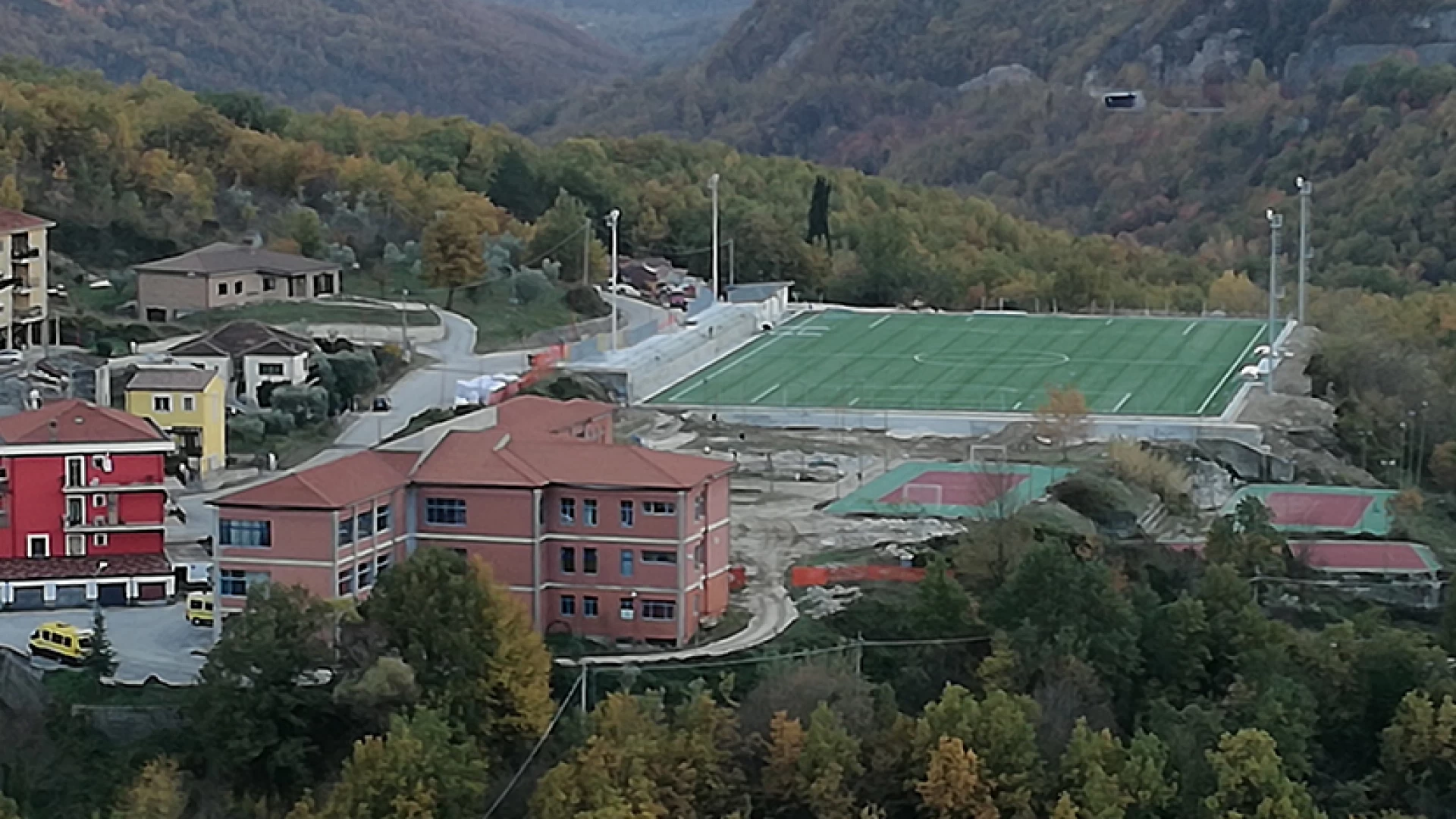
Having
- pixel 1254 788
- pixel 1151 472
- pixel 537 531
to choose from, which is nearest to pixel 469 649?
pixel 537 531

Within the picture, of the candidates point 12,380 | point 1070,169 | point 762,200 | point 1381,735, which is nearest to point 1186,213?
point 1070,169

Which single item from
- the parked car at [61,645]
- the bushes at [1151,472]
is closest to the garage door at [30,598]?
the parked car at [61,645]

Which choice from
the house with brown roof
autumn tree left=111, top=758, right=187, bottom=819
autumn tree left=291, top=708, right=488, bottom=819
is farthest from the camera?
the house with brown roof

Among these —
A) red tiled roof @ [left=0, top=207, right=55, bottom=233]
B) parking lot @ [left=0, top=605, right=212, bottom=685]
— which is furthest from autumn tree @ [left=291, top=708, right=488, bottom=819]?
red tiled roof @ [left=0, top=207, right=55, bottom=233]

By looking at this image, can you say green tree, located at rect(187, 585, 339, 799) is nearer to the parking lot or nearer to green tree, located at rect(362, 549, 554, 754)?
green tree, located at rect(362, 549, 554, 754)

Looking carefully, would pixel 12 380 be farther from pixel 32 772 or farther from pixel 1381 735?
pixel 1381 735

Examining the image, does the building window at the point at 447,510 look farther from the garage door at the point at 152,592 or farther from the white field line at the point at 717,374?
the white field line at the point at 717,374

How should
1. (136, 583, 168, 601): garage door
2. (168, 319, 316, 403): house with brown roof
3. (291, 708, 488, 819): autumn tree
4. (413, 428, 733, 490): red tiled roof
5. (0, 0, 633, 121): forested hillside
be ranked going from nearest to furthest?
(291, 708, 488, 819): autumn tree
(413, 428, 733, 490): red tiled roof
(136, 583, 168, 601): garage door
(168, 319, 316, 403): house with brown roof
(0, 0, 633, 121): forested hillside
